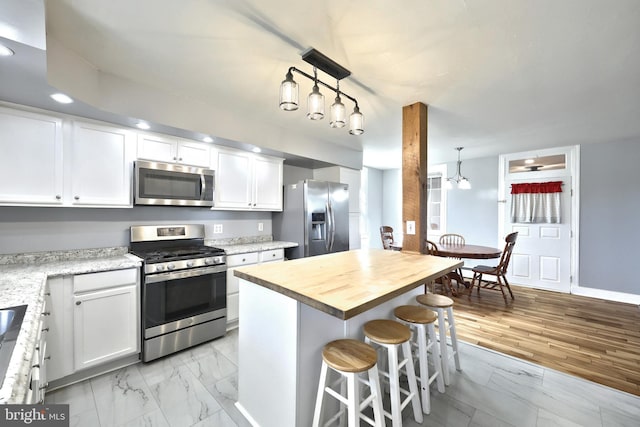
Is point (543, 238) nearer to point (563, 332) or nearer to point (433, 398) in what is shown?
point (563, 332)

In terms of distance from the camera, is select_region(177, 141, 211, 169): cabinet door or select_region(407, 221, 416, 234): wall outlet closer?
select_region(407, 221, 416, 234): wall outlet

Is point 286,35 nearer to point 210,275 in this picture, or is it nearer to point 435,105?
point 435,105

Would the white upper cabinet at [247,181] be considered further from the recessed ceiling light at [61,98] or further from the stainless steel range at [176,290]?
the recessed ceiling light at [61,98]

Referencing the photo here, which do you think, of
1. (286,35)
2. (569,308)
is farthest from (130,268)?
(569,308)

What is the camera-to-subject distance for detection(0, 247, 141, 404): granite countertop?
681 millimetres

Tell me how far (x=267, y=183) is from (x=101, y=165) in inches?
66.4

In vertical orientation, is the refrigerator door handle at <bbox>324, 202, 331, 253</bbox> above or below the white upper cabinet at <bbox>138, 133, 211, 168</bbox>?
below

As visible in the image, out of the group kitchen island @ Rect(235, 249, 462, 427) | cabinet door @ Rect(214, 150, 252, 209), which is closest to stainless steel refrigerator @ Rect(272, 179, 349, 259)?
cabinet door @ Rect(214, 150, 252, 209)

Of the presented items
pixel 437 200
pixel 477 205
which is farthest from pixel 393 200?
pixel 477 205

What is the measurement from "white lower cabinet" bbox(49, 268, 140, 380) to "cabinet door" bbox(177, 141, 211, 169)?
120 centimetres

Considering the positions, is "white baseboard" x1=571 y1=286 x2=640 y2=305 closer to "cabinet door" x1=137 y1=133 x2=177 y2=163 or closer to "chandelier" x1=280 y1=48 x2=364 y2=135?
"chandelier" x1=280 y1=48 x2=364 y2=135

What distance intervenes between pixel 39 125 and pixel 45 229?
0.86 meters

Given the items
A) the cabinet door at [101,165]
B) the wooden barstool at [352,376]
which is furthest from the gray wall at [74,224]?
the wooden barstool at [352,376]

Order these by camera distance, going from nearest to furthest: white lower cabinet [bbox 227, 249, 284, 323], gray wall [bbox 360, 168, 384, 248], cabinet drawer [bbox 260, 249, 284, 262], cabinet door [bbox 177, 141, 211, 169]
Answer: cabinet door [bbox 177, 141, 211, 169], white lower cabinet [bbox 227, 249, 284, 323], cabinet drawer [bbox 260, 249, 284, 262], gray wall [bbox 360, 168, 384, 248]
